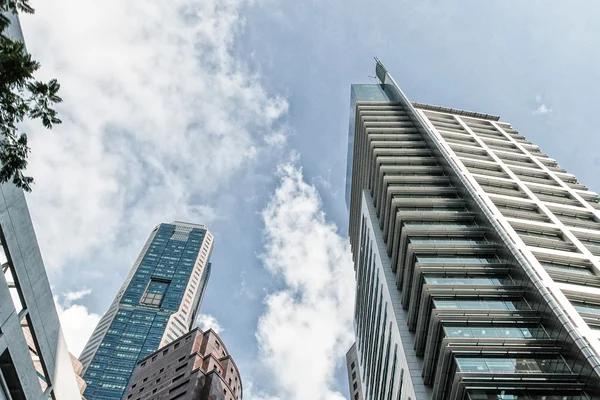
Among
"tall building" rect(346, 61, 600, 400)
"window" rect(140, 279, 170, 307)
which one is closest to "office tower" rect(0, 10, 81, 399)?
"tall building" rect(346, 61, 600, 400)

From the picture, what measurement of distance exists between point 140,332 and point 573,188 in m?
159

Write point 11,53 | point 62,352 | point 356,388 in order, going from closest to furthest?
point 11,53
point 62,352
point 356,388

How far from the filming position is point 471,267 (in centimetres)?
3834

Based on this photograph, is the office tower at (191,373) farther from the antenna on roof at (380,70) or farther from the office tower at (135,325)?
the office tower at (135,325)

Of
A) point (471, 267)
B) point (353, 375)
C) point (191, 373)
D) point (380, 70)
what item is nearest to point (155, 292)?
point (353, 375)

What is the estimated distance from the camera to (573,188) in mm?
53594

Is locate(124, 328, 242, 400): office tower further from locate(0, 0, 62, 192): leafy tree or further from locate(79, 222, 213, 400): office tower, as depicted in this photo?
locate(79, 222, 213, 400): office tower

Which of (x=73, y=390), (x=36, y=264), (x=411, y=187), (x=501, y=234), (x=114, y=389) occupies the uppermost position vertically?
(x=114, y=389)

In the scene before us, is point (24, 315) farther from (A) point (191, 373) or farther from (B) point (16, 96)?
(A) point (191, 373)

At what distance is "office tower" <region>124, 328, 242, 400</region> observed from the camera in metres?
66.4

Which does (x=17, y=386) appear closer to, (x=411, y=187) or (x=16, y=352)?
(x=16, y=352)

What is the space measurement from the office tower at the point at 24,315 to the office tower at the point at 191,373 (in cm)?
4666

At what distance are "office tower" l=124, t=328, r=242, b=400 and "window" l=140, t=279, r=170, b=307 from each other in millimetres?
104851

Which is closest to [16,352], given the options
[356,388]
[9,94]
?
[9,94]
